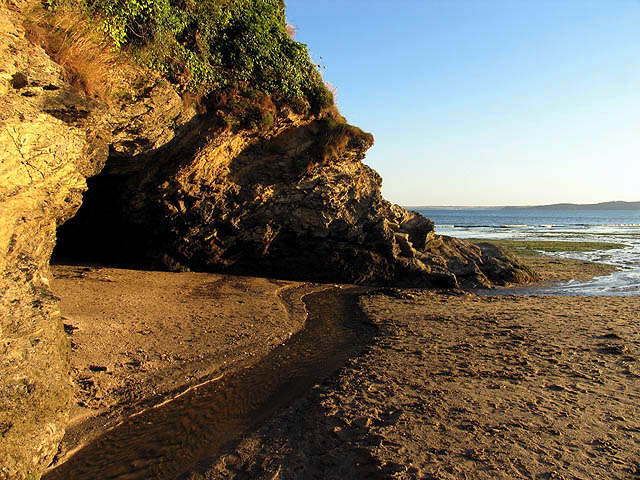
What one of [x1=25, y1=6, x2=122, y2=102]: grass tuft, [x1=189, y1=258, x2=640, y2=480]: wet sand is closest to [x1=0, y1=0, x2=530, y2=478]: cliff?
[x1=25, y1=6, x2=122, y2=102]: grass tuft

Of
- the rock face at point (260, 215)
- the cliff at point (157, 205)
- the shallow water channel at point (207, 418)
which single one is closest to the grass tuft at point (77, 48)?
the cliff at point (157, 205)

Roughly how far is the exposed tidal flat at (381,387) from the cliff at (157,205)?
5.07 ft

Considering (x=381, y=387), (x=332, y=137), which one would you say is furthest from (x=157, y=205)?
(x=381, y=387)

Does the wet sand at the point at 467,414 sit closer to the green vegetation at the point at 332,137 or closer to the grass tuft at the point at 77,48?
the grass tuft at the point at 77,48

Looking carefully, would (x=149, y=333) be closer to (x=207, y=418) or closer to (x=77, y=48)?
(x=207, y=418)

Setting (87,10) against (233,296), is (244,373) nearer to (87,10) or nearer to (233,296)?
(233,296)

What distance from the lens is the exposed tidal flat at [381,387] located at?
4688 millimetres

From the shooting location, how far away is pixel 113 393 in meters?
6.24

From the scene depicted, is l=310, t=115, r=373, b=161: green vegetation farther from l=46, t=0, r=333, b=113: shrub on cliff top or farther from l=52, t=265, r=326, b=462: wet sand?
l=52, t=265, r=326, b=462: wet sand

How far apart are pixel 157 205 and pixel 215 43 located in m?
5.43

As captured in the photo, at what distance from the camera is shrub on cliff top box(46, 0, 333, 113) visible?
9.77m

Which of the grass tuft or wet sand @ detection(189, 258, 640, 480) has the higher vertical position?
the grass tuft

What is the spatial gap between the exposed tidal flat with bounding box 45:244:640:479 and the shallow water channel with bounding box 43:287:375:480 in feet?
0.14

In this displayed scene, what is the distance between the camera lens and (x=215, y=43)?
12.5m
